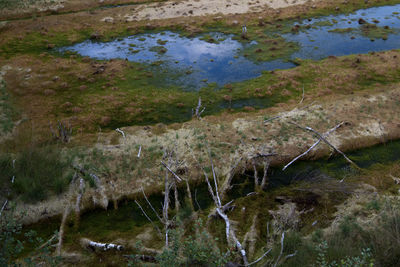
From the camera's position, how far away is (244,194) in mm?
14906

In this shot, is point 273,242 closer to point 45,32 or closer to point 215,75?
point 215,75

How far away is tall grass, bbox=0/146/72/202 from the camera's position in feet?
43.6

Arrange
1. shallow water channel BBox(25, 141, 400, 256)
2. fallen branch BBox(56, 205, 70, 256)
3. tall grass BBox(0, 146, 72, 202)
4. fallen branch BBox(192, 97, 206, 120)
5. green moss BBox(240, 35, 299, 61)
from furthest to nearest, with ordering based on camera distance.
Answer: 1. green moss BBox(240, 35, 299, 61)
2. fallen branch BBox(192, 97, 206, 120)
3. tall grass BBox(0, 146, 72, 202)
4. shallow water channel BBox(25, 141, 400, 256)
5. fallen branch BBox(56, 205, 70, 256)

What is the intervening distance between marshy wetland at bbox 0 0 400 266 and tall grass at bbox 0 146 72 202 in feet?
0.20

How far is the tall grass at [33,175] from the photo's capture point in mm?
13281

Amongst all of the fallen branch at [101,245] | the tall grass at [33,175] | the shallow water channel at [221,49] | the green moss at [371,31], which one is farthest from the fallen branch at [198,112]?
the green moss at [371,31]

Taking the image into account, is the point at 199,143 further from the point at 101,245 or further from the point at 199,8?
the point at 199,8

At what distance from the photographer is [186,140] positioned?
18.0m

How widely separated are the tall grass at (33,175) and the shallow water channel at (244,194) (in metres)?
1.43

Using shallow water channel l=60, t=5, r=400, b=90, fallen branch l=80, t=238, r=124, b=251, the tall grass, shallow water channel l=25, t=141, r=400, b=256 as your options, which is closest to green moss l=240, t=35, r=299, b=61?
shallow water channel l=60, t=5, r=400, b=90

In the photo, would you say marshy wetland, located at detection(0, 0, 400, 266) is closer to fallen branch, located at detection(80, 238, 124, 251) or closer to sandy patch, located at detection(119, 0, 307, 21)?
fallen branch, located at detection(80, 238, 124, 251)

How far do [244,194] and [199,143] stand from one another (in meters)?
4.30

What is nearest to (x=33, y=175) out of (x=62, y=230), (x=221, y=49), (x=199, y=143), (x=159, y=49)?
(x=62, y=230)

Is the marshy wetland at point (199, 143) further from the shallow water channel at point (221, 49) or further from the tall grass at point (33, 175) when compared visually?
the shallow water channel at point (221, 49)
